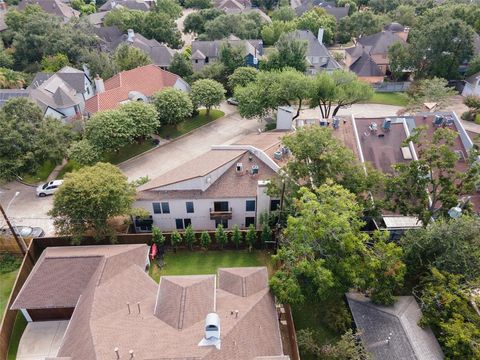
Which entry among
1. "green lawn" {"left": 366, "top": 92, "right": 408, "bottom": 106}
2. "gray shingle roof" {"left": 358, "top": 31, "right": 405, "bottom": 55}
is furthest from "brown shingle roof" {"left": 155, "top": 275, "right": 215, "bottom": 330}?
"gray shingle roof" {"left": 358, "top": 31, "right": 405, "bottom": 55}

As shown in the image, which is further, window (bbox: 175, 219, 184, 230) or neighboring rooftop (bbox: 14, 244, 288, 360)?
window (bbox: 175, 219, 184, 230)

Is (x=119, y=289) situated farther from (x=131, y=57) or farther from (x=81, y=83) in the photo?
(x=131, y=57)

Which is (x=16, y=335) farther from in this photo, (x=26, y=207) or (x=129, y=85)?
(x=129, y=85)

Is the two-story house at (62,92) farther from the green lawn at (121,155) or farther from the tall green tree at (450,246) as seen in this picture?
the tall green tree at (450,246)

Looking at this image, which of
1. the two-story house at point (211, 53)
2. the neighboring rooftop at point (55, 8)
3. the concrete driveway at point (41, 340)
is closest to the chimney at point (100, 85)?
the two-story house at point (211, 53)

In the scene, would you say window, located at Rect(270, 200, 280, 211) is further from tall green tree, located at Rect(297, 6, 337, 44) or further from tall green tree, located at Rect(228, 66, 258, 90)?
tall green tree, located at Rect(297, 6, 337, 44)

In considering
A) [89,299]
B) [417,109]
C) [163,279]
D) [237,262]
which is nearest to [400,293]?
[237,262]
